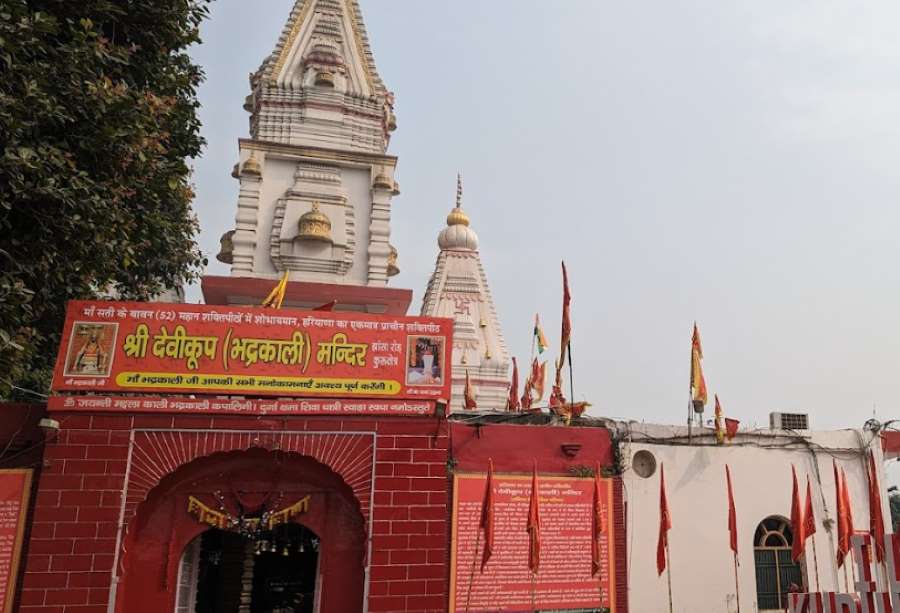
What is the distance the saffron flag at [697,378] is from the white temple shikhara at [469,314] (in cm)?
1609

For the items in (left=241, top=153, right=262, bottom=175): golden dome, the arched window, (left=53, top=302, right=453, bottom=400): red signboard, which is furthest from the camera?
(left=241, top=153, right=262, bottom=175): golden dome

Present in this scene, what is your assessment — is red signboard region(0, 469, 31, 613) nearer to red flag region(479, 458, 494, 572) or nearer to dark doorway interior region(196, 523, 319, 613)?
dark doorway interior region(196, 523, 319, 613)

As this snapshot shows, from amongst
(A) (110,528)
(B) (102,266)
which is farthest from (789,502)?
(B) (102,266)

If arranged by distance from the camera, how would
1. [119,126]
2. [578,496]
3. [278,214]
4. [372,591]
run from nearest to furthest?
[372,591] < [119,126] < [578,496] < [278,214]

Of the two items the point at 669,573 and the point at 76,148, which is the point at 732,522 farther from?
the point at 76,148

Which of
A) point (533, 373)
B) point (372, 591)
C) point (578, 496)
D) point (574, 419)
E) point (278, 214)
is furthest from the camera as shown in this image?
point (533, 373)

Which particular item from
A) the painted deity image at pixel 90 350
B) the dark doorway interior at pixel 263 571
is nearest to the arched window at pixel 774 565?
the dark doorway interior at pixel 263 571

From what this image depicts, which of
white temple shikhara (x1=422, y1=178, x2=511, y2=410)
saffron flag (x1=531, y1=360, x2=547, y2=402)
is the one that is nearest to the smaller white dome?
white temple shikhara (x1=422, y1=178, x2=511, y2=410)

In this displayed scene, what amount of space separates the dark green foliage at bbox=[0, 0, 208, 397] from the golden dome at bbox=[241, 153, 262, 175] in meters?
6.51

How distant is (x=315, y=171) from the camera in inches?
778

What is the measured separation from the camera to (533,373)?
76.6 ft

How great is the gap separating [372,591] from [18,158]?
7.03 metres

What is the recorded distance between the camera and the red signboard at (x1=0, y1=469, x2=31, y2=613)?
858 cm

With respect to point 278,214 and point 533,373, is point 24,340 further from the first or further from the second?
point 533,373
